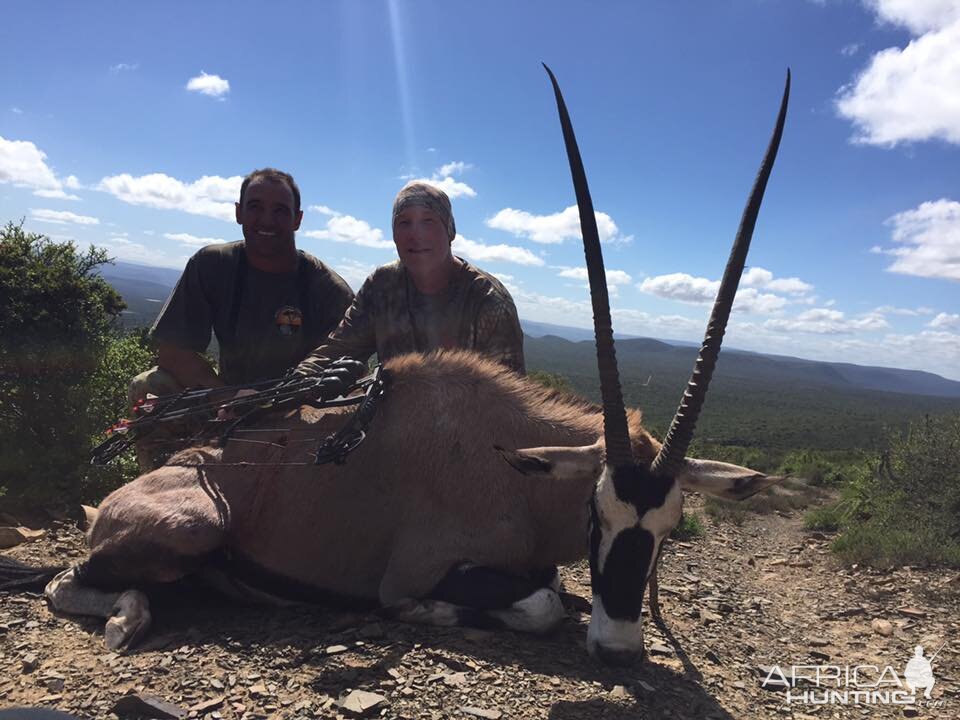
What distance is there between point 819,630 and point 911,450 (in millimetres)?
8736

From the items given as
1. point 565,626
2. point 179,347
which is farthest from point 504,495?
point 179,347

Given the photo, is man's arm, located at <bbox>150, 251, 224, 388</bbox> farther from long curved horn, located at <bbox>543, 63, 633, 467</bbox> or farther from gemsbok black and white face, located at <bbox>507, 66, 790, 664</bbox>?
long curved horn, located at <bbox>543, 63, 633, 467</bbox>

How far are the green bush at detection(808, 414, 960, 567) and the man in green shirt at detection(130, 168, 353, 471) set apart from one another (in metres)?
6.43

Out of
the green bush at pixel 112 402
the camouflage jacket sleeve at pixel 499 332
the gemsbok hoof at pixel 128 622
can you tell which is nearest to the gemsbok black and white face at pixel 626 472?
the camouflage jacket sleeve at pixel 499 332

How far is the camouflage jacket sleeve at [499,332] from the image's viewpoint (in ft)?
18.2

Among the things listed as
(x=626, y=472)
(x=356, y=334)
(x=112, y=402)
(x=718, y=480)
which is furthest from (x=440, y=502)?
(x=112, y=402)

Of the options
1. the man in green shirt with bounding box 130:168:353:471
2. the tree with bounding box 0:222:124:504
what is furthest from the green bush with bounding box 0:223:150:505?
the man in green shirt with bounding box 130:168:353:471

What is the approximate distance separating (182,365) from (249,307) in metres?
0.86

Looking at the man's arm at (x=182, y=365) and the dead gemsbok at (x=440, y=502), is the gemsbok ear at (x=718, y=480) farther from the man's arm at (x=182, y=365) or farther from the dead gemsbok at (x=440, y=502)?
the man's arm at (x=182, y=365)

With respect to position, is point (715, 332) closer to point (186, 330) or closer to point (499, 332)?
point (499, 332)

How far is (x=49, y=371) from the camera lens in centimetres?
788

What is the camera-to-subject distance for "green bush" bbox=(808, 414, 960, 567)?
22.3ft

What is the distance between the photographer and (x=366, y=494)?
175 inches

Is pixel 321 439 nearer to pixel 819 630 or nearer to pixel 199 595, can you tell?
pixel 199 595
